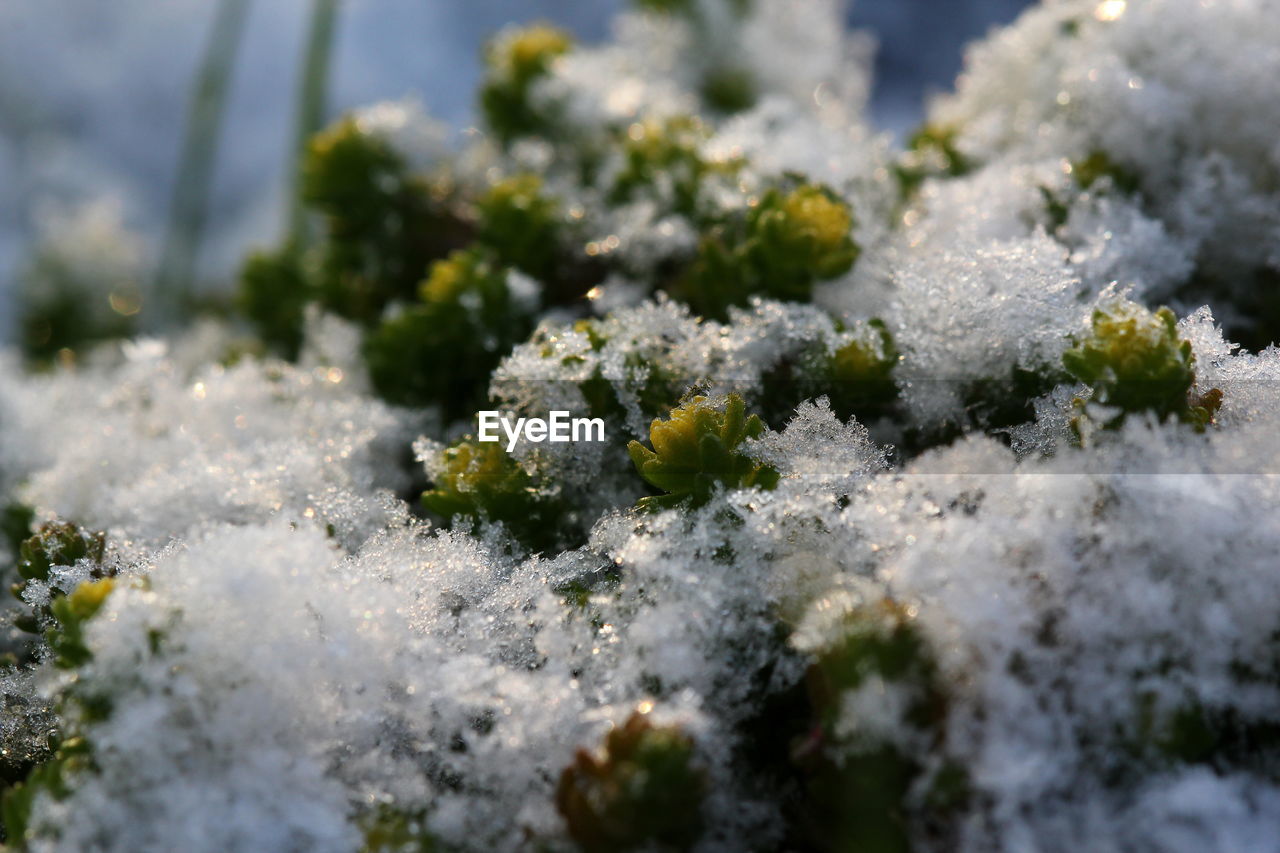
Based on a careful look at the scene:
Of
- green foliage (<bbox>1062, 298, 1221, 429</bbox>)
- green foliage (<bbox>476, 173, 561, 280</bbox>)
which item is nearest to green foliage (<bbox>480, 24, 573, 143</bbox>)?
green foliage (<bbox>476, 173, 561, 280</bbox>)

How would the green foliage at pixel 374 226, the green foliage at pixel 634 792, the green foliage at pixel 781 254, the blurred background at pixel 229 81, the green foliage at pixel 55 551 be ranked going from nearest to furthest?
the green foliage at pixel 634 792 < the green foliage at pixel 55 551 < the green foliage at pixel 781 254 < the green foliage at pixel 374 226 < the blurred background at pixel 229 81

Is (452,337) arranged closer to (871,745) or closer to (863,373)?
(863,373)

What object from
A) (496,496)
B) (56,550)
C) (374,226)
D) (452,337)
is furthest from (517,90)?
(56,550)

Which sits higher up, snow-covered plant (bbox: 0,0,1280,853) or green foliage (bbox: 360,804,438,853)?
snow-covered plant (bbox: 0,0,1280,853)

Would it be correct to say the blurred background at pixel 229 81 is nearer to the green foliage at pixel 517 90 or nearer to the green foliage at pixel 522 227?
the green foliage at pixel 517 90

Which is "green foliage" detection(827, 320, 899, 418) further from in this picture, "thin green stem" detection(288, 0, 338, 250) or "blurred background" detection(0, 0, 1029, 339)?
"thin green stem" detection(288, 0, 338, 250)

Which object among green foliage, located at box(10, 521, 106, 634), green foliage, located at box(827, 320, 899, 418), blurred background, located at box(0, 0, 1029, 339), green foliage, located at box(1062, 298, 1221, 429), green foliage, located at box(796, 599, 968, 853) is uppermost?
blurred background, located at box(0, 0, 1029, 339)

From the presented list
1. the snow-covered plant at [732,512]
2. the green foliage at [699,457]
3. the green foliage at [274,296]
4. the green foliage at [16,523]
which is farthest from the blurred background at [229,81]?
the green foliage at [699,457]
